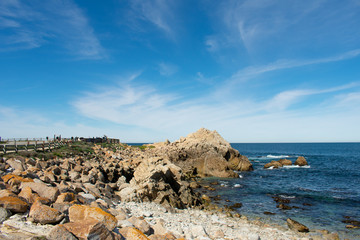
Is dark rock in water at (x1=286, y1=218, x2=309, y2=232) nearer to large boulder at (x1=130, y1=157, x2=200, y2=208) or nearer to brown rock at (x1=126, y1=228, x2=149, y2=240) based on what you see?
large boulder at (x1=130, y1=157, x2=200, y2=208)

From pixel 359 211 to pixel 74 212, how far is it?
2947 centimetres

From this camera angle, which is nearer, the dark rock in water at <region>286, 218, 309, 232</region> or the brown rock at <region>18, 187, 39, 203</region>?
the brown rock at <region>18, 187, 39, 203</region>

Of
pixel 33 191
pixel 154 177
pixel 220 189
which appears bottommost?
pixel 220 189

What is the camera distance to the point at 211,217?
19.3 meters

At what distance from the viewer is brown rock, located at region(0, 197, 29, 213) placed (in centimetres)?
737

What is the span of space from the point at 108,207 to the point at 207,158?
41.3m

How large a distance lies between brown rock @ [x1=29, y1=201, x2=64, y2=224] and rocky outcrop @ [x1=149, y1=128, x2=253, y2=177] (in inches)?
1626

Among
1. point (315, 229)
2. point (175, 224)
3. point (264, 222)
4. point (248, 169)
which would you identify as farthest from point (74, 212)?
point (248, 169)

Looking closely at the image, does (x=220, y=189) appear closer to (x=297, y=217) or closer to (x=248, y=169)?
(x=297, y=217)

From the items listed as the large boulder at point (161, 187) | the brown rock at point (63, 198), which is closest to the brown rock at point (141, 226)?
the brown rock at point (63, 198)

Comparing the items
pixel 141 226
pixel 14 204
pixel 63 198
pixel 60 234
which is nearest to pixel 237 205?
pixel 141 226

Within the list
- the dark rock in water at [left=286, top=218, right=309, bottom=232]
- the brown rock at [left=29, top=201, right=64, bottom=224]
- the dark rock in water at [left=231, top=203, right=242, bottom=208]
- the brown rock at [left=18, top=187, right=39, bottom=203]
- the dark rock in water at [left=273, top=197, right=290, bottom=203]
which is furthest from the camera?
the dark rock in water at [left=273, top=197, right=290, bottom=203]

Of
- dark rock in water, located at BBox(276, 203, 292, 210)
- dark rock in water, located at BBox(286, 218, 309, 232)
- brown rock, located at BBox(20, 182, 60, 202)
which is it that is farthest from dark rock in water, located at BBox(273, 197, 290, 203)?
brown rock, located at BBox(20, 182, 60, 202)

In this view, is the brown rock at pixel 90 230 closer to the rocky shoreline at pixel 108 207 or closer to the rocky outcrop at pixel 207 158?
the rocky shoreline at pixel 108 207
